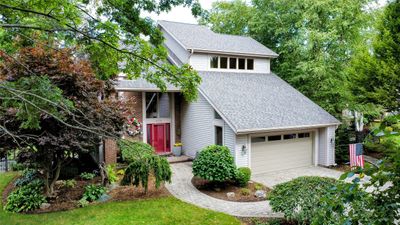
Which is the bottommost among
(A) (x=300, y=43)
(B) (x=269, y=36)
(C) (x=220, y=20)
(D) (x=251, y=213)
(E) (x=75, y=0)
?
(D) (x=251, y=213)

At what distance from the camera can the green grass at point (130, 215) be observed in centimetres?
804

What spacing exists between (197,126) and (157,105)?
3.06 m

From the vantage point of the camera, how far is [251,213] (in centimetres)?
873

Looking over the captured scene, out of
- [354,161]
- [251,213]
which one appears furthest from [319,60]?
[251,213]

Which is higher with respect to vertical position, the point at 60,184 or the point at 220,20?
the point at 220,20

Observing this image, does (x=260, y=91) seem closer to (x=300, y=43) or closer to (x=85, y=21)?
(x=300, y=43)

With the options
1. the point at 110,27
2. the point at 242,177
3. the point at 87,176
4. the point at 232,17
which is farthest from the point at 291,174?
the point at 232,17

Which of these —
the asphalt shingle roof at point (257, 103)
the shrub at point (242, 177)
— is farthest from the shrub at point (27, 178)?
the asphalt shingle roof at point (257, 103)

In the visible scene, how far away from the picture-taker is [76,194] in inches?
408

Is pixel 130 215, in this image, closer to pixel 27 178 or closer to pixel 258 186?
pixel 258 186

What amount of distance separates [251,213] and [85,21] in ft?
22.8

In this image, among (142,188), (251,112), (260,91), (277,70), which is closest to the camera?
(142,188)

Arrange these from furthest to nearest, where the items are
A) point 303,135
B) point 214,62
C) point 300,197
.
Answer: point 214,62
point 303,135
point 300,197

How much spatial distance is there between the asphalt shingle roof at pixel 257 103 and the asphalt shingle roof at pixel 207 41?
59.9 inches
